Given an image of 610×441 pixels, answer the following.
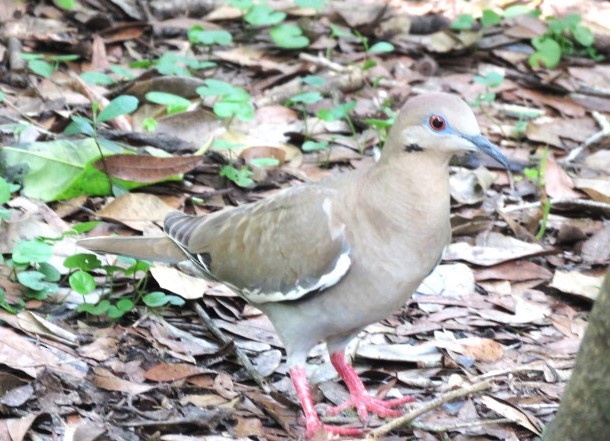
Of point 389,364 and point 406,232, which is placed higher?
point 406,232

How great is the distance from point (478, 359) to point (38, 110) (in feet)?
10.1

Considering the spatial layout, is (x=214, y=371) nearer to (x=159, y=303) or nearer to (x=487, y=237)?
(x=159, y=303)

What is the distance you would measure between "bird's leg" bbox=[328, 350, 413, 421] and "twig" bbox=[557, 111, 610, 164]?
9.10 ft

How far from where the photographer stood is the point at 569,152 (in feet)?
23.0

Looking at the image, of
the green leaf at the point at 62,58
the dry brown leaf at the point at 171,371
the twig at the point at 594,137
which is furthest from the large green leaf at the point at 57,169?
the twig at the point at 594,137

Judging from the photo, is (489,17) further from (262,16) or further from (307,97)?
(307,97)

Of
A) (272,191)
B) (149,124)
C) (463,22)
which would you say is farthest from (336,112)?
(463,22)

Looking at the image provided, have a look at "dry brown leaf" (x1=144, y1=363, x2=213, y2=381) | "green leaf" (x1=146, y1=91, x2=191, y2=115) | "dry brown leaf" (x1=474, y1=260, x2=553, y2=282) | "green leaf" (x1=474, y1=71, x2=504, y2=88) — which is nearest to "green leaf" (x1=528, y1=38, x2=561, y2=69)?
"green leaf" (x1=474, y1=71, x2=504, y2=88)

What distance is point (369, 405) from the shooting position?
4.54 m

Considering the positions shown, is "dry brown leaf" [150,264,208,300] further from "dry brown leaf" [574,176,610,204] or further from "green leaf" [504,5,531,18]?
"green leaf" [504,5,531,18]

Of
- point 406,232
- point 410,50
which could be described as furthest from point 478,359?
point 410,50

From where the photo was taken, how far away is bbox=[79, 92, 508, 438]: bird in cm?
414

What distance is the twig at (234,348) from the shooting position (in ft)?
15.2

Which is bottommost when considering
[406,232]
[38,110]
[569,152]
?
[569,152]
